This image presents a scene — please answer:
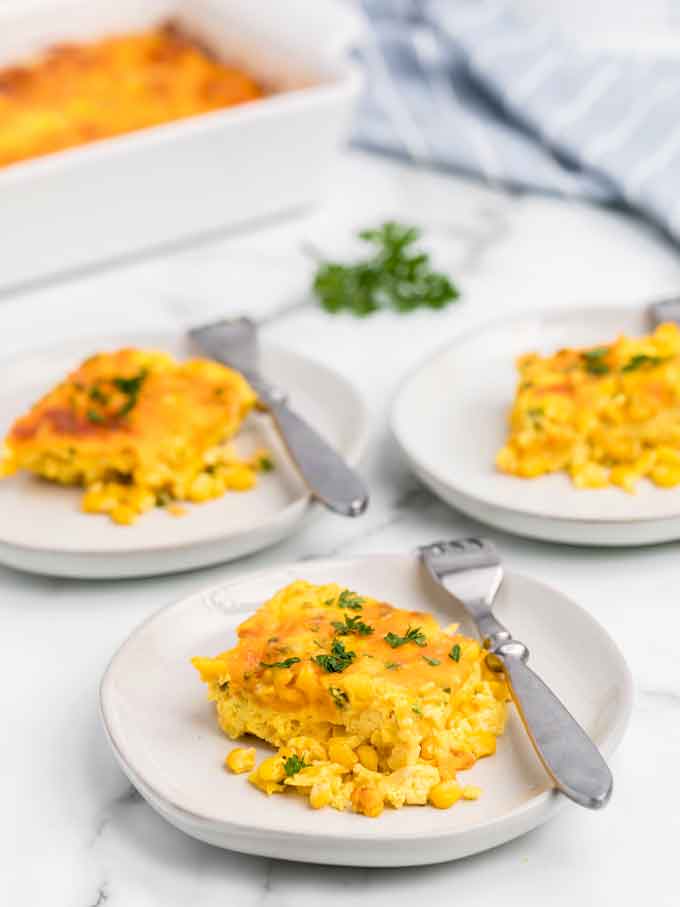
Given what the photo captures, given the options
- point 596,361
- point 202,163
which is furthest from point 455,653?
point 202,163

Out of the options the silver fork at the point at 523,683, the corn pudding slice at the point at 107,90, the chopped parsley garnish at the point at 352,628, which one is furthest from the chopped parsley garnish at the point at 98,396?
the corn pudding slice at the point at 107,90

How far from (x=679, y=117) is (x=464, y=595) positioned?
8.38ft

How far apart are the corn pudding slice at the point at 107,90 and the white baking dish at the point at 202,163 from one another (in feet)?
0.41

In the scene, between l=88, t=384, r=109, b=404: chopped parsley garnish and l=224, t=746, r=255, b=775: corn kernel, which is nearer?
l=224, t=746, r=255, b=775: corn kernel

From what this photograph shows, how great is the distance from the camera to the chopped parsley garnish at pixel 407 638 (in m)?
2.03

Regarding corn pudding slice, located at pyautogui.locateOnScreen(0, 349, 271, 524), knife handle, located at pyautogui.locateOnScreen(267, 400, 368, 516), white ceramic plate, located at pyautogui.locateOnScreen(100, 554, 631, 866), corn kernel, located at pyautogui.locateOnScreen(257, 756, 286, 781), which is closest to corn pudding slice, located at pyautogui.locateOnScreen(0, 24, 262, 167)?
corn pudding slice, located at pyautogui.locateOnScreen(0, 349, 271, 524)

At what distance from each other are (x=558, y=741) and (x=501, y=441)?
1.09 metres

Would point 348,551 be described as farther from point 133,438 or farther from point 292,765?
point 292,765

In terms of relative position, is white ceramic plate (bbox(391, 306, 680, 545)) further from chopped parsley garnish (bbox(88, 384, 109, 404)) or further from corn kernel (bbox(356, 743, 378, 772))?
corn kernel (bbox(356, 743, 378, 772))

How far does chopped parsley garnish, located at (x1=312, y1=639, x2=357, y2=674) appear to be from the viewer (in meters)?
1.97

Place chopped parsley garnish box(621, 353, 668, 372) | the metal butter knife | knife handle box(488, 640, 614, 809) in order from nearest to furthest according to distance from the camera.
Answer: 1. knife handle box(488, 640, 614, 809)
2. the metal butter knife
3. chopped parsley garnish box(621, 353, 668, 372)

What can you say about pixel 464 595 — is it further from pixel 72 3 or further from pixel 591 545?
pixel 72 3

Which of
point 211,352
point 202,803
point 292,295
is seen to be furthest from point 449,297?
point 202,803

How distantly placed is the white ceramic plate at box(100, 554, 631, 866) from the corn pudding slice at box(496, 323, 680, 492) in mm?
473
